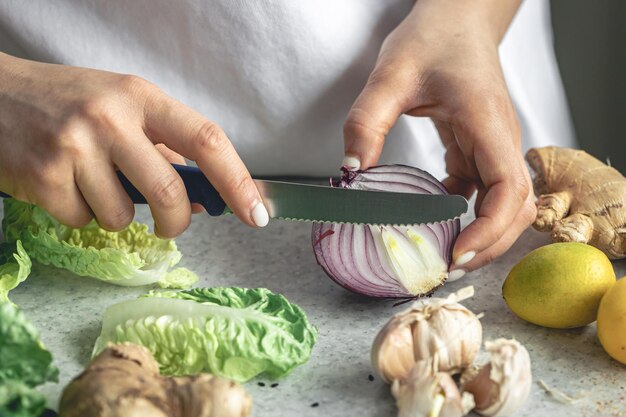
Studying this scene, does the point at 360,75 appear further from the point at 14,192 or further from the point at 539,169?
the point at 14,192

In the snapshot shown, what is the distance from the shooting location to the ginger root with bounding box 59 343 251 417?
0.94 meters

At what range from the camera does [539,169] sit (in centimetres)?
169

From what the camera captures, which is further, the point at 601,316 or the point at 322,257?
the point at 322,257

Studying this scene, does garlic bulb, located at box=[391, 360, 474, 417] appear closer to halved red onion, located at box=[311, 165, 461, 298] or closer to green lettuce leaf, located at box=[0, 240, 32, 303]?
halved red onion, located at box=[311, 165, 461, 298]

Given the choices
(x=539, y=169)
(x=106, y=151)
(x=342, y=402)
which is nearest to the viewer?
(x=342, y=402)

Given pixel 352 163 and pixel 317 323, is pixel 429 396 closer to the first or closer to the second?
pixel 317 323

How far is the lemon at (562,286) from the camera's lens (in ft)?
4.20

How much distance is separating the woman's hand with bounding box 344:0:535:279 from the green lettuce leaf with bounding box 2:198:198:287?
36 cm

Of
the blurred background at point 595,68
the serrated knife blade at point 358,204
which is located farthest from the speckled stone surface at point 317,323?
the blurred background at point 595,68

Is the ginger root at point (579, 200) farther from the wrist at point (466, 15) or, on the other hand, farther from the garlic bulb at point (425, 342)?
the garlic bulb at point (425, 342)

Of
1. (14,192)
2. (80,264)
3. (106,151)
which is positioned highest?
(106,151)

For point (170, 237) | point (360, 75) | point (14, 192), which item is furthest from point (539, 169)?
point (14, 192)

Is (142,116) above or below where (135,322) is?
above

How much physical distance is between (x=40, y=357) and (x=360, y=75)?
40.7 inches
